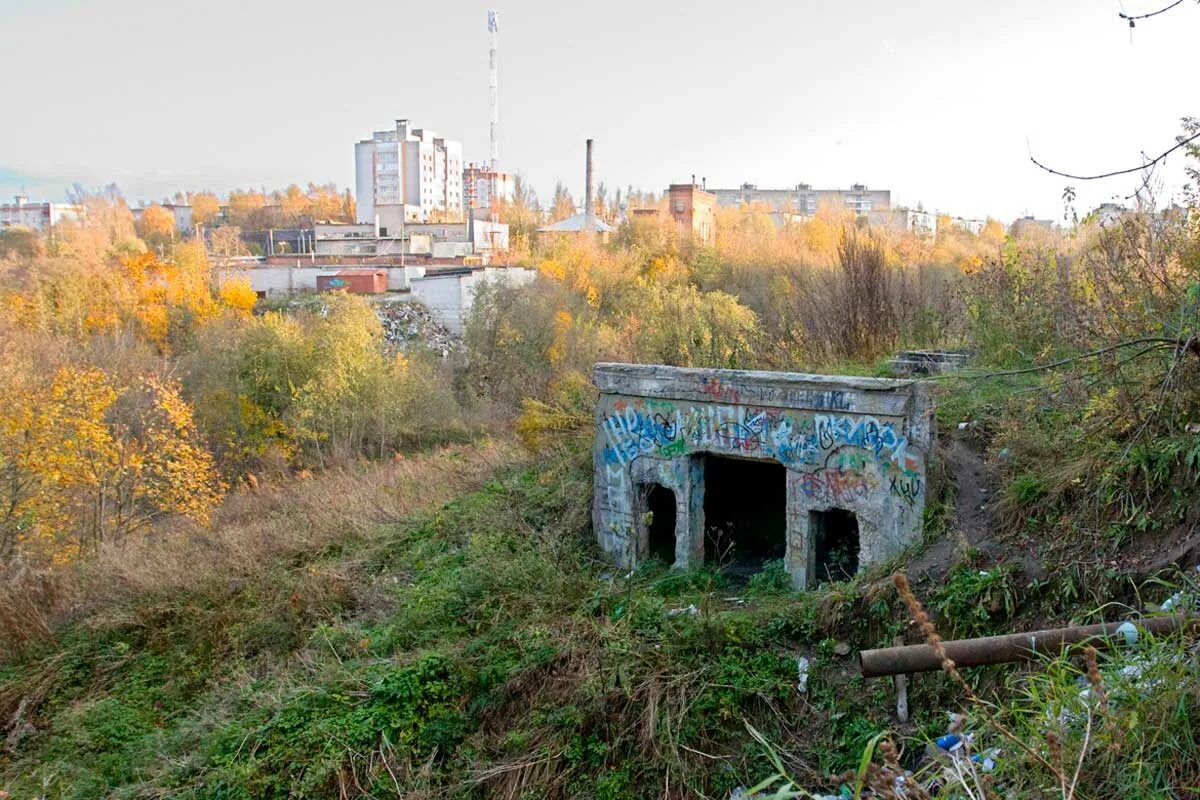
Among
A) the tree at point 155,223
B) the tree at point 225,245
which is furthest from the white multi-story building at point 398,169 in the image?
the tree at point 225,245

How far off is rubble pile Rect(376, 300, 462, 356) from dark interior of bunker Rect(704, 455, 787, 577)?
2279 cm

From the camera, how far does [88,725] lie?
32.4 ft

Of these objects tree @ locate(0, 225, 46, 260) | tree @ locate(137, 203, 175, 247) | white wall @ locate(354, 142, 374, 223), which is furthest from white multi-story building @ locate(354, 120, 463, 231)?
tree @ locate(0, 225, 46, 260)

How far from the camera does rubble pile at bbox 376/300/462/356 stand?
1353 inches

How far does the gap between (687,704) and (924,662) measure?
3712mm

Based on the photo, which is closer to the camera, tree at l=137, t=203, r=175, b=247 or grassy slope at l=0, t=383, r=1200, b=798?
grassy slope at l=0, t=383, r=1200, b=798

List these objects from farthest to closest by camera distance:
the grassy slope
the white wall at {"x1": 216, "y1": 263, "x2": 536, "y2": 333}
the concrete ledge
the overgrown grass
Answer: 1. the white wall at {"x1": 216, "y1": 263, "x2": 536, "y2": 333}
2. the concrete ledge
3. the overgrown grass
4. the grassy slope

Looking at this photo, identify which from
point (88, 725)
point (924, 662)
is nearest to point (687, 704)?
point (924, 662)

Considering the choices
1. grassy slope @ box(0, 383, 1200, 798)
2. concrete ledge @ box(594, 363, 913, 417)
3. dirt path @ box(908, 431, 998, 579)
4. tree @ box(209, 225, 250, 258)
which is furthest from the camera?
tree @ box(209, 225, 250, 258)

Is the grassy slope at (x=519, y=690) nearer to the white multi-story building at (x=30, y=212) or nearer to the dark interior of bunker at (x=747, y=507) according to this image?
the dark interior of bunker at (x=747, y=507)

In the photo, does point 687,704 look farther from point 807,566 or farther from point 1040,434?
point 1040,434

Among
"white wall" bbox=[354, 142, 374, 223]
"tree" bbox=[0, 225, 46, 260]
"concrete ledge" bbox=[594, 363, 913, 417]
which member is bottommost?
"concrete ledge" bbox=[594, 363, 913, 417]

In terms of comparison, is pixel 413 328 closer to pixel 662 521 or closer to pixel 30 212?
pixel 662 521

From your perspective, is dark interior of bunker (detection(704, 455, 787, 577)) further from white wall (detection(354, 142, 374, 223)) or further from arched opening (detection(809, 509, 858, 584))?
white wall (detection(354, 142, 374, 223))
